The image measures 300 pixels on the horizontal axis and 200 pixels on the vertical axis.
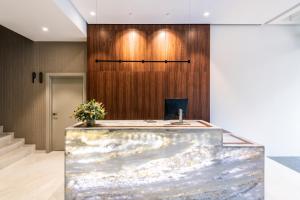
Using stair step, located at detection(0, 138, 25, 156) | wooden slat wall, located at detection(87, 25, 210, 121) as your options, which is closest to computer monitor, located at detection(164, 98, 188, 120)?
wooden slat wall, located at detection(87, 25, 210, 121)

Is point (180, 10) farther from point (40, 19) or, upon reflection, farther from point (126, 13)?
point (40, 19)

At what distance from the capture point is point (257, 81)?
5.82 metres

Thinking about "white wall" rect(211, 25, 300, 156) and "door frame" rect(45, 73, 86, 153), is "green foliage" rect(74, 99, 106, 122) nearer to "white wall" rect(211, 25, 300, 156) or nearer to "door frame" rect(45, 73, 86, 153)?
"door frame" rect(45, 73, 86, 153)

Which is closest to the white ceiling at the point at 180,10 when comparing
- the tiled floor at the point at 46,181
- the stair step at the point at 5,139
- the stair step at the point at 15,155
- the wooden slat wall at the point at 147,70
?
the wooden slat wall at the point at 147,70

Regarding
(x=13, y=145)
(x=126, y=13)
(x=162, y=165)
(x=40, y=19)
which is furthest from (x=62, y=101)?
(x=162, y=165)

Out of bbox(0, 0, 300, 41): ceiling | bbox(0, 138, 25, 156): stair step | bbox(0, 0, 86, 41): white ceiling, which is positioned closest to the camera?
bbox(0, 0, 86, 41): white ceiling

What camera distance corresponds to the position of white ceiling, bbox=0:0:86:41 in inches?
148

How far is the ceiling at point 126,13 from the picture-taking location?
4102 millimetres

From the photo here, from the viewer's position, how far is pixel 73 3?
14.6 ft

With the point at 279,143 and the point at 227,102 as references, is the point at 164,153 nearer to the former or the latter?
the point at 227,102

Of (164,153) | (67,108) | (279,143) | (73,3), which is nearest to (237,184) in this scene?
(164,153)

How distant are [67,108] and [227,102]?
429 centimetres

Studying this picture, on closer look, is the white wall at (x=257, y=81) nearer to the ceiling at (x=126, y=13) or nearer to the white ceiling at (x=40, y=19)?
the ceiling at (x=126, y=13)

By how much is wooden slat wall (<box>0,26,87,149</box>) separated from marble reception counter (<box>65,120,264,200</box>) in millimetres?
3600
